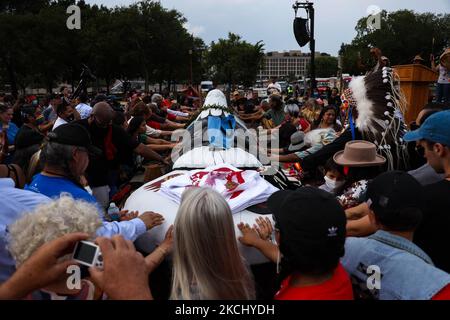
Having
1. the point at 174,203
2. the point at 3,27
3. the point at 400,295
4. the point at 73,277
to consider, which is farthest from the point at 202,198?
the point at 3,27

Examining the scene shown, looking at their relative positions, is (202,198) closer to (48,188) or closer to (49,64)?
(48,188)

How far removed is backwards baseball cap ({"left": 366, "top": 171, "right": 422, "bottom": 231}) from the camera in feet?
5.83

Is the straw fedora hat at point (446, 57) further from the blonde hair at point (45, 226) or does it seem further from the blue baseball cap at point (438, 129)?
the blonde hair at point (45, 226)

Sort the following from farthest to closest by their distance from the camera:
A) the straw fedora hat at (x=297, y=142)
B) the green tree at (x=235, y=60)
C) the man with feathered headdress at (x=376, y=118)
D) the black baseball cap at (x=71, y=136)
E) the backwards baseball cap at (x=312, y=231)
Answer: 1. the green tree at (x=235, y=60)
2. the straw fedora hat at (x=297, y=142)
3. the man with feathered headdress at (x=376, y=118)
4. the black baseball cap at (x=71, y=136)
5. the backwards baseball cap at (x=312, y=231)

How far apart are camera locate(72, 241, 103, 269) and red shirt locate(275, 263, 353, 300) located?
2.57 feet

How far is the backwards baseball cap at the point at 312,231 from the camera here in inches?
61.9

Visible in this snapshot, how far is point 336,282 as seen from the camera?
163 centimetres

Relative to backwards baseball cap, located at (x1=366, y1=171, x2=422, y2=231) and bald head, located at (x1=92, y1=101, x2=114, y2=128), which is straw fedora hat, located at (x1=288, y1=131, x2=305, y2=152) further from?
backwards baseball cap, located at (x1=366, y1=171, x2=422, y2=231)

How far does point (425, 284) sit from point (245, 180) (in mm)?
1730

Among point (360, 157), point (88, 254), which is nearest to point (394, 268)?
point (88, 254)

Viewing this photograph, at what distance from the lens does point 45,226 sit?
1664 mm

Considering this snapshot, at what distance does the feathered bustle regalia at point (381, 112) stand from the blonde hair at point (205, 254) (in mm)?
2467

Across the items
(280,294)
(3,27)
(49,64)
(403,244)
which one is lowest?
(280,294)

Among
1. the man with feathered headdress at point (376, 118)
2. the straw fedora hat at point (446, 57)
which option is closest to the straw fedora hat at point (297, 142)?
the man with feathered headdress at point (376, 118)
